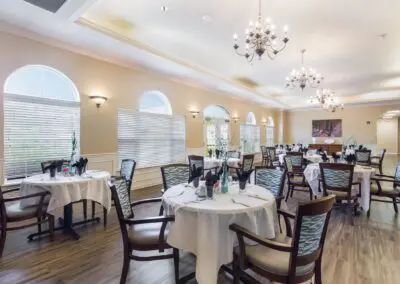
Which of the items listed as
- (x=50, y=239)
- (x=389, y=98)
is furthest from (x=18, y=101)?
(x=389, y=98)

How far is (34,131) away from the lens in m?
4.52

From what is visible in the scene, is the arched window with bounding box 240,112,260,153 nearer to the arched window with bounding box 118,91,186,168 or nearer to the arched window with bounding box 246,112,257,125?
the arched window with bounding box 246,112,257,125

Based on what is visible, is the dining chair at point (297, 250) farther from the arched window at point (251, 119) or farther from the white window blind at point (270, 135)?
the white window blind at point (270, 135)

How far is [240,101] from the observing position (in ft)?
35.8

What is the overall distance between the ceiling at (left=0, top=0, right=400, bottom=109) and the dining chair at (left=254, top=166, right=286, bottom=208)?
2556 millimetres

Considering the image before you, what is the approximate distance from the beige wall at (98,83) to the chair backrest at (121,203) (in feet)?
10.1

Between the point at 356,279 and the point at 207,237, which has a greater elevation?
the point at 207,237

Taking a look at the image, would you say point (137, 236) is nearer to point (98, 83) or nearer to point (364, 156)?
point (98, 83)

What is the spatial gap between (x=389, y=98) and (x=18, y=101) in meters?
14.2

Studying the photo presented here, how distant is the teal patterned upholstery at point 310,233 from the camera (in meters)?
1.67

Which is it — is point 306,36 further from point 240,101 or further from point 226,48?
point 240,101

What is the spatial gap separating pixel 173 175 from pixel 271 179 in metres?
1.35

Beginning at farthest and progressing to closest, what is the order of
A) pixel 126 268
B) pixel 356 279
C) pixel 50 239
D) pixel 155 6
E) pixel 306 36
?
1. pixel 306 36
2. pixel 155 6
3. pixel 50 239
4. pixel 356 279
5. pixel 126 268

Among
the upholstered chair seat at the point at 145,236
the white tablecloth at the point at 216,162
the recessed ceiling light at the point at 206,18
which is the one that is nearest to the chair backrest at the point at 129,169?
the upholstered chair seat at the point at 145,236
